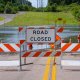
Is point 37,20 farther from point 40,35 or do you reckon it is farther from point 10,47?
point 40,35

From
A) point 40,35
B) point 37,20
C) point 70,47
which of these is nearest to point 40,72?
point 40,35

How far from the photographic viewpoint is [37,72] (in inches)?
563

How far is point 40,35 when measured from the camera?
51.8 ft

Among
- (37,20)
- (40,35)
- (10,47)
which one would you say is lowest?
(37,20)

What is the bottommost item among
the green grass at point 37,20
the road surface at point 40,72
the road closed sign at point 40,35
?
the green grass at point 37,20

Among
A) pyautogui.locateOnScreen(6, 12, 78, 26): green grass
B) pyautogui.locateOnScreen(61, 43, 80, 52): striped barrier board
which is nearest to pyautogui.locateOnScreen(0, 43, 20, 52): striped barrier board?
pyautogui.locateOnScreen(61, 43, 80, 52): striped barrier board

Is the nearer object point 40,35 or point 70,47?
point 40,35

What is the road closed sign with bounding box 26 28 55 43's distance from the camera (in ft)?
51.8

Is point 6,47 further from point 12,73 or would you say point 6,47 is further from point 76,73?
point 76,73

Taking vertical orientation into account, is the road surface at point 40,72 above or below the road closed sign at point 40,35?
below

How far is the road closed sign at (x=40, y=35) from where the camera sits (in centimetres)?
1578

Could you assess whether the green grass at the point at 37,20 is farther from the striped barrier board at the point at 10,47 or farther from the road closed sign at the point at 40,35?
the road closed sign at the point at 40,35

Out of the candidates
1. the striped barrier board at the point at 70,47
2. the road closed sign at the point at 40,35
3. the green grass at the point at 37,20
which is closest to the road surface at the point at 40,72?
the striped barrier board at the point at 70,47

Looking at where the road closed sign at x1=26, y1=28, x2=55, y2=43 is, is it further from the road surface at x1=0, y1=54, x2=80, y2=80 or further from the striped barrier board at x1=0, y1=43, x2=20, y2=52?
the road surface at x1=0, y1=54, x2=80, y2=80
